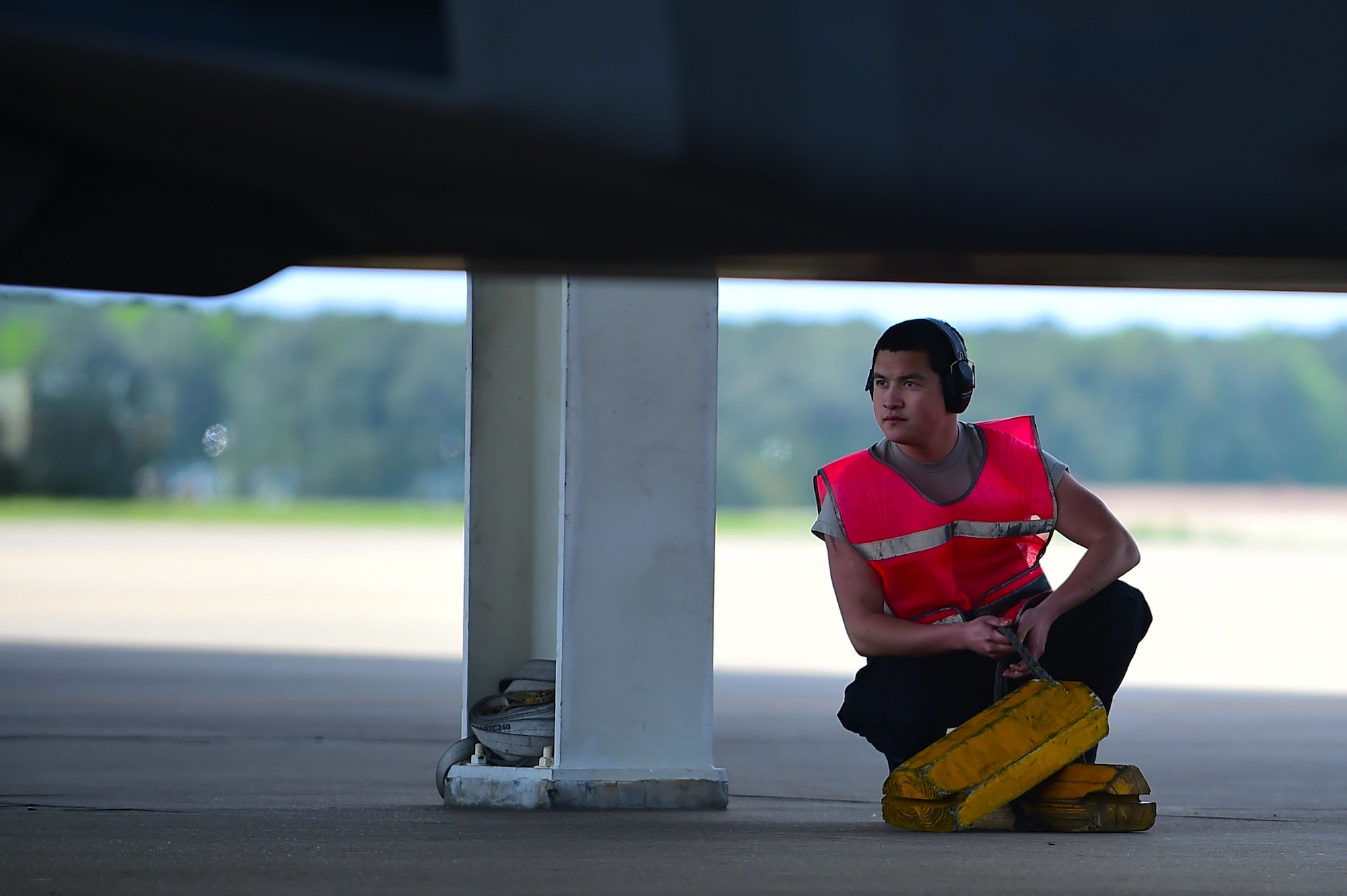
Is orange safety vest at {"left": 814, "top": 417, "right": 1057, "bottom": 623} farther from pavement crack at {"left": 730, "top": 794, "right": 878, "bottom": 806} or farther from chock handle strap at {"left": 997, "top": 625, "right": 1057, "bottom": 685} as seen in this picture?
pavement crack at {"left": 730, "top": 794, "right": 878, "bottom": 806}

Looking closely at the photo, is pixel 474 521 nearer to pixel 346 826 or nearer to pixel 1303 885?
pixel 346 826

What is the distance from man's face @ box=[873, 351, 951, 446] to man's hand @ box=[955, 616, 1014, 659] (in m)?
0.39

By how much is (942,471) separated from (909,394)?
17 centimetres

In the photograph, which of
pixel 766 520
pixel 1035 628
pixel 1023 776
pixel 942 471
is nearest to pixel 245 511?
pixel 766 520

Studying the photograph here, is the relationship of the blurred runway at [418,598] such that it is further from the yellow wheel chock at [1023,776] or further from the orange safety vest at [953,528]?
the yellow wheel chock at [1023,776]

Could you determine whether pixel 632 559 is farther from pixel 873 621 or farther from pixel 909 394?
pixel 909 394

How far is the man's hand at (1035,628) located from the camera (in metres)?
2.53

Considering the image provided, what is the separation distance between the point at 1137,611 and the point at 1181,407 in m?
34.7

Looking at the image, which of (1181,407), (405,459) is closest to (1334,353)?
(1181,407)

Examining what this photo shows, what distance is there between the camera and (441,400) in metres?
35.6

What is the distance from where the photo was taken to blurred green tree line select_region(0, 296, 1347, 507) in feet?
112

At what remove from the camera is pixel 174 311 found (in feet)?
118

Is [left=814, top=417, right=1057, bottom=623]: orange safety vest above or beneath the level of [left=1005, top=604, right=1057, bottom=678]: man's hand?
above

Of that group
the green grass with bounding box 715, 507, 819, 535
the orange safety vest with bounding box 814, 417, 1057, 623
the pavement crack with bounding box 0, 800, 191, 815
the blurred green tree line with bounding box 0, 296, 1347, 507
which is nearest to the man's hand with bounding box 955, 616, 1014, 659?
the orange safety vest with bounding box 814, 417, 1057, 623
